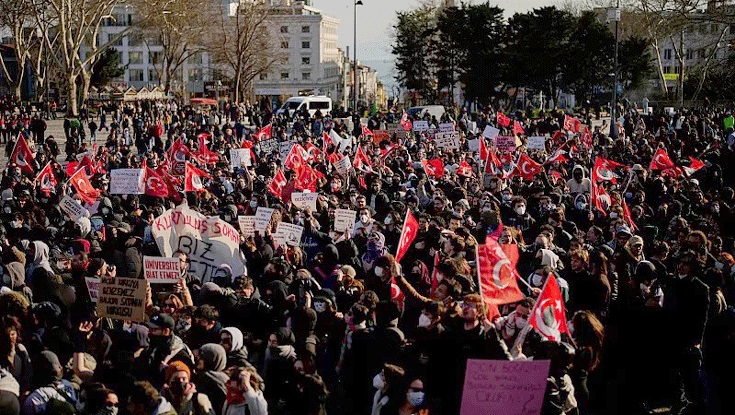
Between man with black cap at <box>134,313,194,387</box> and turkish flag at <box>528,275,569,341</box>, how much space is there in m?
2.53

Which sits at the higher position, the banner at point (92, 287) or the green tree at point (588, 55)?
the green tree at point (588, 55)

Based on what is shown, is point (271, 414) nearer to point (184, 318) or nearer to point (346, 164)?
point (184, 318)

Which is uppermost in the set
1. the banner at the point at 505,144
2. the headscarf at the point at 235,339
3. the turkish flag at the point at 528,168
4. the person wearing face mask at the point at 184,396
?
the banner at the point at 505,144

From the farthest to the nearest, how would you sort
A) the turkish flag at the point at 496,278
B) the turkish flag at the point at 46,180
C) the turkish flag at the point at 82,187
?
the turkish flag at the point at 46,180
the turkish flag at the point at 82,187
the turkish flag at the point at 496,278

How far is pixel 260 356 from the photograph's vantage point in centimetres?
854

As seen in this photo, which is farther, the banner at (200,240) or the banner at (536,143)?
the banner at (536,143)

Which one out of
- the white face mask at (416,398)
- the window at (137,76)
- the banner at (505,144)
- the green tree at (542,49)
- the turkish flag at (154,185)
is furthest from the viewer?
the window at (137,76)

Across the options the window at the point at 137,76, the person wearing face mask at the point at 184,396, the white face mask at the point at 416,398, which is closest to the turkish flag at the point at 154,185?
the person wearing face mask at the point at 184,396

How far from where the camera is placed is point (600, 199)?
1460 cm

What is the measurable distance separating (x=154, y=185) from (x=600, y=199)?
711cm

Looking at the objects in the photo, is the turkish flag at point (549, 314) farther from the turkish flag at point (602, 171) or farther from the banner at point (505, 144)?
the banner at point (505, 144)

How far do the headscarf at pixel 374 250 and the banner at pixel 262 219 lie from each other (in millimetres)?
1451

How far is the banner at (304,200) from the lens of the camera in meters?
14.6

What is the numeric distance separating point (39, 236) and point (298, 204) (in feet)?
11.5
